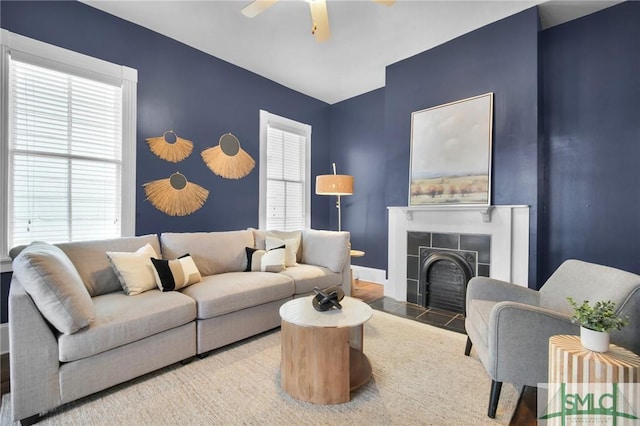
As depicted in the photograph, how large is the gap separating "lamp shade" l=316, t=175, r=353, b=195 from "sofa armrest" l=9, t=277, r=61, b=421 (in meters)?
2.95

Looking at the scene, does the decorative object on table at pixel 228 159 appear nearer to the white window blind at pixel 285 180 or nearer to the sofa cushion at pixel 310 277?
the white window blind at pixel 285 180

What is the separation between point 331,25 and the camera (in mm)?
3047

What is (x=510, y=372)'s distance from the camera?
1.54m

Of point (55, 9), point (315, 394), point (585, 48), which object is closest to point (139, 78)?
point (55, 9)

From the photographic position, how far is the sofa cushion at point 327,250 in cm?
336

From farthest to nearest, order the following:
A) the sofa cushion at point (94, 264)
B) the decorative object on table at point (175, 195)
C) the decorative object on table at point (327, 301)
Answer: the decorative object on table at point (175, 195) → the sofa cushion at point (94, 264) → the decorative object on table at point (327, 301)

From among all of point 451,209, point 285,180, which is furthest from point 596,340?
point 285,180

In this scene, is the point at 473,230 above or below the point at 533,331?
above

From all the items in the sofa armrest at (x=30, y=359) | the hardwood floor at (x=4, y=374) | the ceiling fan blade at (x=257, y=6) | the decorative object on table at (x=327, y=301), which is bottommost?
the hardwood floor at (x=4, y=374)

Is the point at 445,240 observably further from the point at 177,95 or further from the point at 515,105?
the point at 177,95

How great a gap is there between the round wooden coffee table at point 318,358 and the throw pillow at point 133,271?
127cm

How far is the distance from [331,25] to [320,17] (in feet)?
3.45

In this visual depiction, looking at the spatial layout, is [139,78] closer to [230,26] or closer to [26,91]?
[26,91]

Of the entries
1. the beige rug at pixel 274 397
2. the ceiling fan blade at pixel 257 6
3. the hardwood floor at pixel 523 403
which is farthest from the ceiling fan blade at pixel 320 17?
the hardwood floor at pixel 523 403
